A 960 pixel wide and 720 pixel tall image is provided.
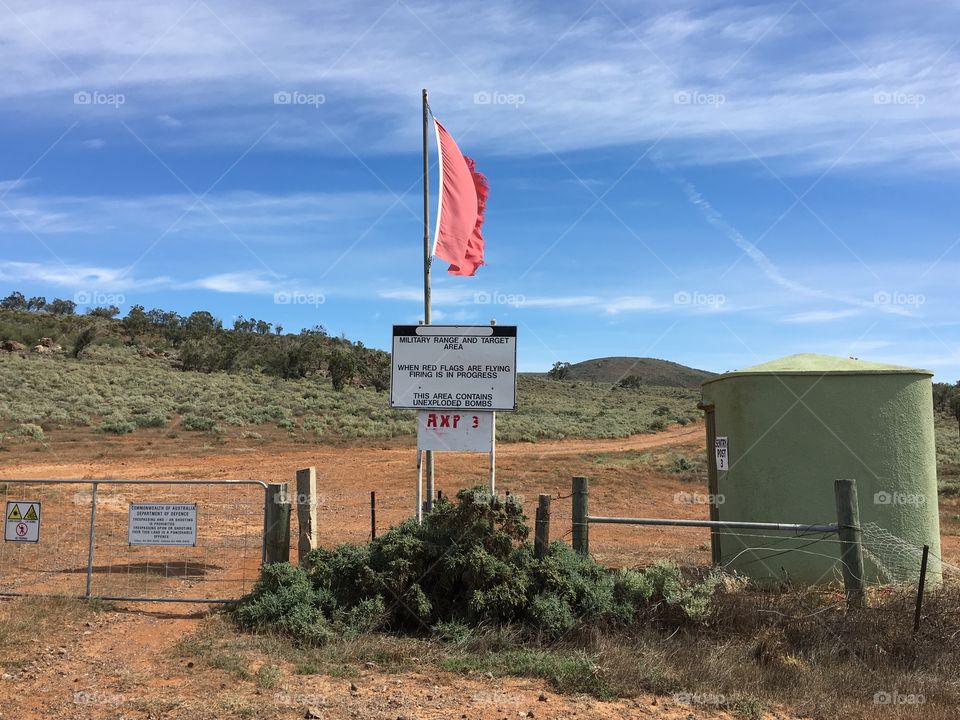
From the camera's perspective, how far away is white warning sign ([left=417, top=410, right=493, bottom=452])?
10.3 metres

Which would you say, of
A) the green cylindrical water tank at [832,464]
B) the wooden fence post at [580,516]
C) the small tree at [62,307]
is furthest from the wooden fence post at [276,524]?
the small tree at [62,307]

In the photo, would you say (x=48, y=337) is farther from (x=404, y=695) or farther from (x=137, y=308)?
(x=404, y=695)

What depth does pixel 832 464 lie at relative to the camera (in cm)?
992

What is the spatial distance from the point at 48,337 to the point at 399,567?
201 feet

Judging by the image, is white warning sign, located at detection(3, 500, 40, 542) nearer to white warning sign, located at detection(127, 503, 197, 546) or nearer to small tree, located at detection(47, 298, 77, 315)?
white warning sign, located at detection(127, 503, 197, 546)

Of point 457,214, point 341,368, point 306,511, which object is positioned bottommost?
point 306,511

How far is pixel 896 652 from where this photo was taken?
7379mm

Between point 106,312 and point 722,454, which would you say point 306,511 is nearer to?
point 722,454

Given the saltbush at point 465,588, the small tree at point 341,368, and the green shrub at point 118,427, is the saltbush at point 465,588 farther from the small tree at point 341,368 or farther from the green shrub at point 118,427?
the small tree at point 341,368

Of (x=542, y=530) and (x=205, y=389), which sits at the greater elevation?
(x=205, y=389)

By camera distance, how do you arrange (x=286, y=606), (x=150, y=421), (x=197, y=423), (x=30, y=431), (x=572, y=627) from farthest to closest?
(x=197, y=423) → (x=150, y=421) → (x=30, y=431) → (x=286, y=606) → (x=572, y=627)

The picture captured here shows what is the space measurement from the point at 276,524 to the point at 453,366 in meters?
2.91

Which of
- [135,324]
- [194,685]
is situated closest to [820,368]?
[194,685]

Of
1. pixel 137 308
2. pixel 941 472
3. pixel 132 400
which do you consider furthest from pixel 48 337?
pixel 941 472
